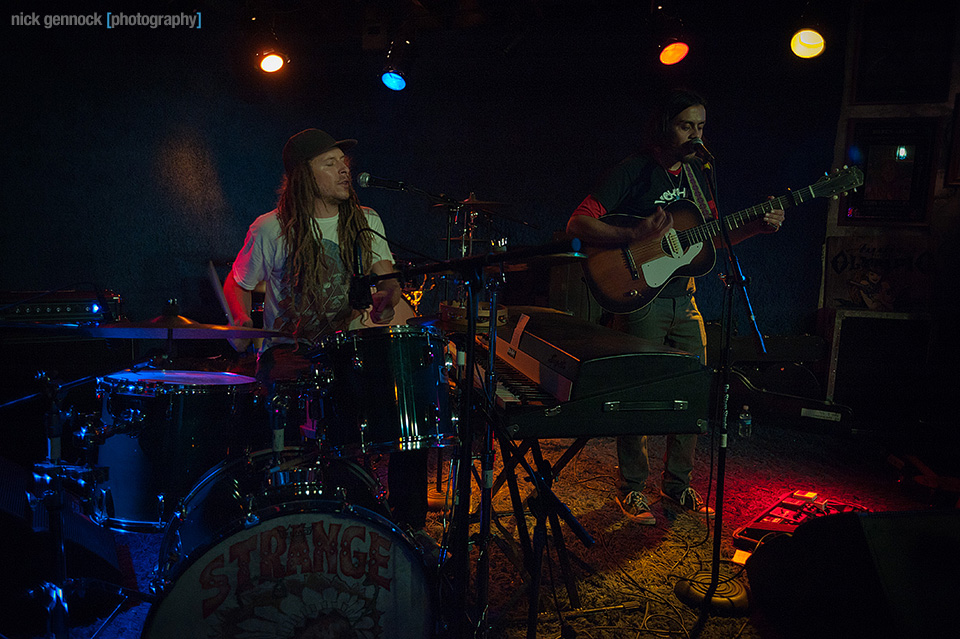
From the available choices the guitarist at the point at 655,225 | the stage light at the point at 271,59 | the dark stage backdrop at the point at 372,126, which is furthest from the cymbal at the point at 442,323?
the stage light at the point at 271,59

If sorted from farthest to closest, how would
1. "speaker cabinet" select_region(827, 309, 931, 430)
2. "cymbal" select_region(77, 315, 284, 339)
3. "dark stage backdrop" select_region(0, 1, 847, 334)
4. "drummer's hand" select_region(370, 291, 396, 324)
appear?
"dark stage backdrop" select_region(0, 1, 847, 334) < "speaker cabinet" select_region(827, 309, 931, 430) < "drummer's hand" select_region(370, 291, 396, 324) < "cymbal" select_region(77, 315, 284, 339)

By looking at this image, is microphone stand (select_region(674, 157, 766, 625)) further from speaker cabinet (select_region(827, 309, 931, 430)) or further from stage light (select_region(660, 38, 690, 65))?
speaker cabinet (select_region(827, 309, 931, 430))

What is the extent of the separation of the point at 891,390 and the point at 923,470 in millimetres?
1545

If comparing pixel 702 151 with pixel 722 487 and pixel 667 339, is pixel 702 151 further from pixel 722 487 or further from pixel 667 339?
pixel 722 487

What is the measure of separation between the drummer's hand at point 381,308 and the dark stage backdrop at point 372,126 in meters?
3.59

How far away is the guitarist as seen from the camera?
2.94m

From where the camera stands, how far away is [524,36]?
5625 mm

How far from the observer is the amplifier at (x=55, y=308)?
11.1 ft

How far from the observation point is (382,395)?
1.84 m

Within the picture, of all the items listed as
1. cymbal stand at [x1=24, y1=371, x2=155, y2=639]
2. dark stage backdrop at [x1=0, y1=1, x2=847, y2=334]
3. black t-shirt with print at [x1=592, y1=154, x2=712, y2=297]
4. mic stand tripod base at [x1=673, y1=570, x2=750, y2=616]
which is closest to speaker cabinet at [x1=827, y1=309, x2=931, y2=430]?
dark stage backdrop at [x1=0, y1=1, x2=847, y2=334]

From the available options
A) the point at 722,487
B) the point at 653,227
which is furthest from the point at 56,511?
the point at 653,227

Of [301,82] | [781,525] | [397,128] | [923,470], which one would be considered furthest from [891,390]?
[301,82]

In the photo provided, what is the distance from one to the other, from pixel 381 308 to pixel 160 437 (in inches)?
39.9

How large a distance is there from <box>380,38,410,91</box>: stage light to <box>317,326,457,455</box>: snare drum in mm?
3973
